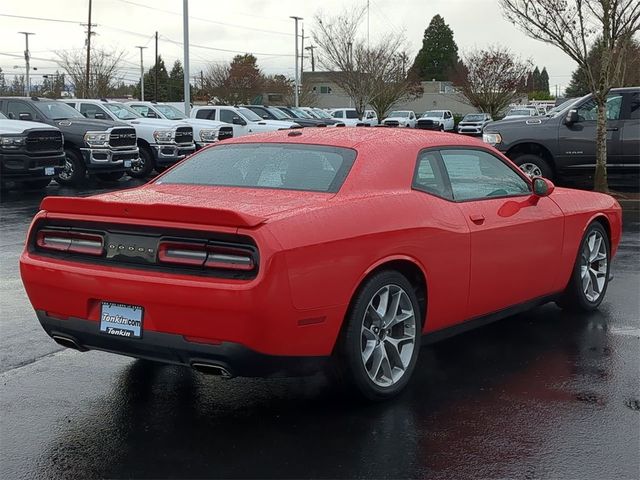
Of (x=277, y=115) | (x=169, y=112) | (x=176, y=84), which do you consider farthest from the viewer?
(x=176, y=84)

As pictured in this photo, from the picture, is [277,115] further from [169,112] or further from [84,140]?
[84,140]

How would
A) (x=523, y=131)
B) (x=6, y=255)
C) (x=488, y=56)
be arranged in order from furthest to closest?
(x=488, y=56) → (x=523, y=131) → (x=6, y=255)

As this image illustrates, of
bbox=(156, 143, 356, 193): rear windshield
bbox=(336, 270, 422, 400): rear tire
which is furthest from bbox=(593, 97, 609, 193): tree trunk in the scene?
bbox=(336, 270, 422, 400): rear tire

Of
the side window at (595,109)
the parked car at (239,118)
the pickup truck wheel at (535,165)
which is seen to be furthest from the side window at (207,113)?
the side window at (595,109)

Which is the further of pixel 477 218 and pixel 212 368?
pixel 477 218

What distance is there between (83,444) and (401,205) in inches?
86.7

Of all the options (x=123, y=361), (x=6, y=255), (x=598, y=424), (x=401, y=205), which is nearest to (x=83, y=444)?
(x=123, y=361)

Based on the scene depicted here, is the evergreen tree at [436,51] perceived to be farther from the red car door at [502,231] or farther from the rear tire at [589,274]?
the red car door at [502,231]

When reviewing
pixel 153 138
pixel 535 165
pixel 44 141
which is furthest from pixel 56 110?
pixel 535 165

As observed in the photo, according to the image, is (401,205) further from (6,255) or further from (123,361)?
(6,255)

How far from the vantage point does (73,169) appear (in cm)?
1925

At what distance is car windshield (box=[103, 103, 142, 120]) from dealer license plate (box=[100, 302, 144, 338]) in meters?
18.4

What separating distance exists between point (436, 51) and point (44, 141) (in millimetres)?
88551

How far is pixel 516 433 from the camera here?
4312 millimetres
